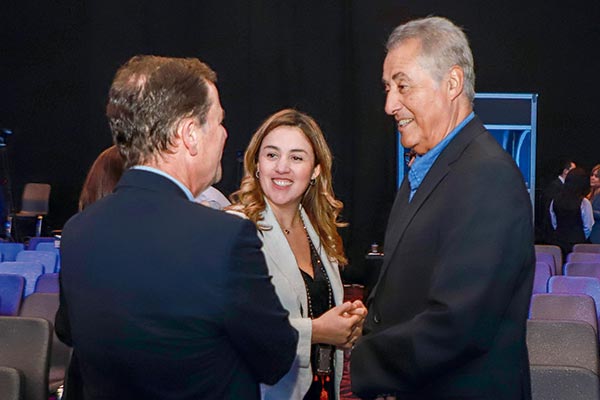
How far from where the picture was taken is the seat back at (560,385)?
10.7ft

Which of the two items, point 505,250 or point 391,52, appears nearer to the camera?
point 505,250

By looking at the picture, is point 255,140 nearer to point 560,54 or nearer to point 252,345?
point 252,345

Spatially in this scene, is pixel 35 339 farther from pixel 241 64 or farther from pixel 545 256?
pixel 241 64

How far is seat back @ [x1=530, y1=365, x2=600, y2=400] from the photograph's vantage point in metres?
3.25

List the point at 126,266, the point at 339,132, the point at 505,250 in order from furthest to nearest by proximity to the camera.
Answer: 1. the point at 339,132
2. the point at 505,250
3. the point at 126,266

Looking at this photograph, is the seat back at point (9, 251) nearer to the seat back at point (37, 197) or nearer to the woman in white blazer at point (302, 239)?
the seat back at point (37, 197)

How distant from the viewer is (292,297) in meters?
2.96

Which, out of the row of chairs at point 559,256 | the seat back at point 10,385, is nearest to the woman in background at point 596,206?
the row of chairs at point 559,256

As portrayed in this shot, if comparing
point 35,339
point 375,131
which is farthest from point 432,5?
point 35,339

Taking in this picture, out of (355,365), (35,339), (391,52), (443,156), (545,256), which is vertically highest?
(391,52)

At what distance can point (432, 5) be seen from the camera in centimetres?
1350

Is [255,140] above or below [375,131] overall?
above

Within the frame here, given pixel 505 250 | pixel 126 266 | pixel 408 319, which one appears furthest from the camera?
pixel 408 319

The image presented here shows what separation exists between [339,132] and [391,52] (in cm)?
1118
